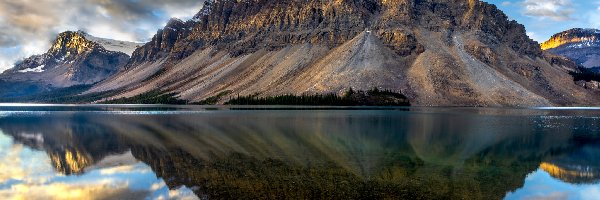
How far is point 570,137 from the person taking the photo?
6862 centimetres

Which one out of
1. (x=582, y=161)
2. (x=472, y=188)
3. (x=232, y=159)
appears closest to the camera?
(x=472, y=188)

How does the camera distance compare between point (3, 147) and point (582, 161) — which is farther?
point (3, 147)

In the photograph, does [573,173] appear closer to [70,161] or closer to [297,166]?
[297,166]

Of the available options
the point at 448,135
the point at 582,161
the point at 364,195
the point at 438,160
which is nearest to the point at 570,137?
the point at 448,135

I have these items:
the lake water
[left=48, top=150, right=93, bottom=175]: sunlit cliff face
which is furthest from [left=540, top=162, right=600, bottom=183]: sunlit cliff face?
[left=48, top=150, right=93, bottom=175]: sunlit cliff face

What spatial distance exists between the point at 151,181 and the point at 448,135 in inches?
1837

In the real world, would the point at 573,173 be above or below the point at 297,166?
below

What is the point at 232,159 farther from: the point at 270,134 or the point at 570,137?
the point at 570,137

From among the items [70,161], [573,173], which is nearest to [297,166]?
[70,161]

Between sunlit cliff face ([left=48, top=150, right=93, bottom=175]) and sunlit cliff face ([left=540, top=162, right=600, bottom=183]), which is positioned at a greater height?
sunlit cliff face ([left=48, top=150, right=93, bottom=175])

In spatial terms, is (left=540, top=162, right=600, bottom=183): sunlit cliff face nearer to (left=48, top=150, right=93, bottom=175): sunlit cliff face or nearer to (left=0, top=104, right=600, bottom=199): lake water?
(left=0, top=104, right=600, bottom=199): lake water

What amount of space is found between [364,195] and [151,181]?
49.4 feet

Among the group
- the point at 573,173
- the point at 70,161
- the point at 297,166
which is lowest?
the point at 573,173

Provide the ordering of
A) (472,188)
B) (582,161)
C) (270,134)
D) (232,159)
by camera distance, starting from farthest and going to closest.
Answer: (270,134) < (582,161) < (232,159) < (472,188)
